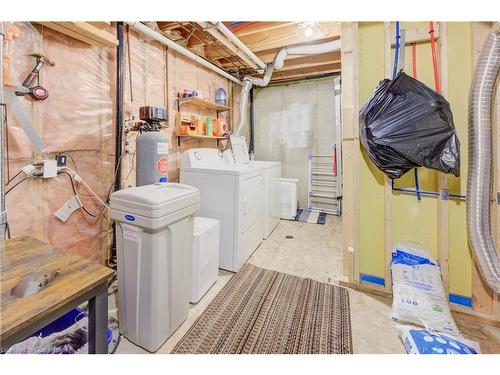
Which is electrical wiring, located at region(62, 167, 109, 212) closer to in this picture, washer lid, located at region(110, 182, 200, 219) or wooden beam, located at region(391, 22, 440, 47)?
washer lid, located at region(110, 182, 200, 219)

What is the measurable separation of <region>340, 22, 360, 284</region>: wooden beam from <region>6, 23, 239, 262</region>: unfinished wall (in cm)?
187

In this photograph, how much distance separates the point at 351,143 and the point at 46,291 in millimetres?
2039

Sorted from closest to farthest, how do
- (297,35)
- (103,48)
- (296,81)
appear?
1. (103,48)
2. (297,35)
3. (296,81)

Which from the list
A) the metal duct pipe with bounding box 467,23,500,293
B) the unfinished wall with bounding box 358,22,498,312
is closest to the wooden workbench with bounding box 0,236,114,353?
the unfinished wall with bounding box 358,22,498,312

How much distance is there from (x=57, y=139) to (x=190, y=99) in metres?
1.44

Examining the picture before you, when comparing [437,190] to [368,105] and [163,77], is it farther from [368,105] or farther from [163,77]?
[163,77]

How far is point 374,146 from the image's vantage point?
1.66 m

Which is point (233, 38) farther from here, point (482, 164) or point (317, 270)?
point (317, 270)

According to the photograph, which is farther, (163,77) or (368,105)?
(163,77)

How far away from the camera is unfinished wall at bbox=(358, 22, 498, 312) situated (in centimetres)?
159

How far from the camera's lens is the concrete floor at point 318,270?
4.66 ft

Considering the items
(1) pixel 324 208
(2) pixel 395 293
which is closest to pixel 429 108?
(2) pixel 395 293

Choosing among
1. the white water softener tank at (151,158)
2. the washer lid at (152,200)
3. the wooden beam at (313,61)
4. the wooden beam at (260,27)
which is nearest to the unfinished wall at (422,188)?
the wooden beam at (260,27)

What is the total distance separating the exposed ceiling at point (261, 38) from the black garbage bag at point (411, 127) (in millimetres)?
1453
